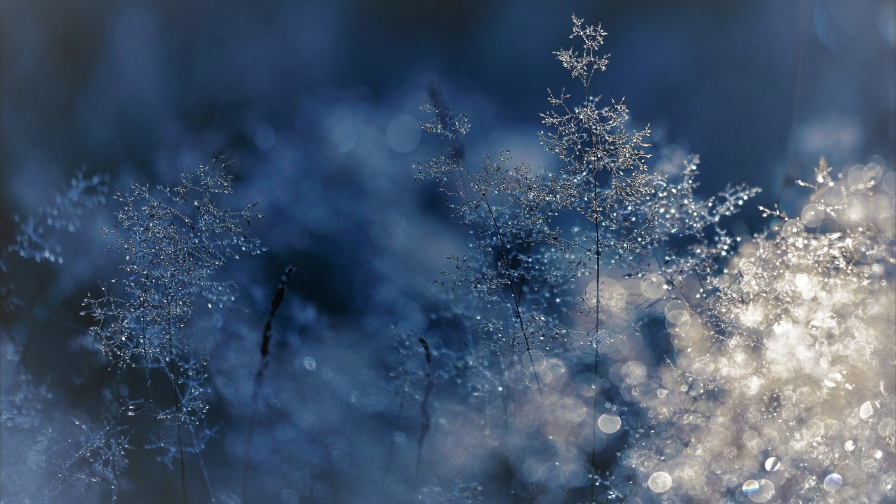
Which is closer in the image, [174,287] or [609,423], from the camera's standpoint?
[609,423]

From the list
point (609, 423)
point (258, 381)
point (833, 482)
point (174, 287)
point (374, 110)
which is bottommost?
point (833, 482)

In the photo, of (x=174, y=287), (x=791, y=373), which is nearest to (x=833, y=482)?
(x=791, y=373)

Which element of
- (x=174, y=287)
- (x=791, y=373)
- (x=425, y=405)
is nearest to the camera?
(x=791, y=373)

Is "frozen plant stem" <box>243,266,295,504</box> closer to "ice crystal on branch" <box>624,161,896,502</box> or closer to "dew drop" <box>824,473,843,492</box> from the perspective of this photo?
"ice crystal on branch" <box>624,161,896,502</box>

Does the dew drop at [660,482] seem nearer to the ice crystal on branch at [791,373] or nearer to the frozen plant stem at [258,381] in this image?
the ice crystal on branch at [791,373]

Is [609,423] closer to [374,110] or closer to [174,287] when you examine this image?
[374,110]

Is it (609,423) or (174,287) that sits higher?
(174,287)

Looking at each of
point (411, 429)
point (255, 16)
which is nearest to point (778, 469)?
point (411, 429)

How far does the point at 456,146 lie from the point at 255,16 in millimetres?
A: 713

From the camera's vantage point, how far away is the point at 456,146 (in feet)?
3.77

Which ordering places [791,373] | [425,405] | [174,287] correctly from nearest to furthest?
[791,373], [425,405], [174,287]

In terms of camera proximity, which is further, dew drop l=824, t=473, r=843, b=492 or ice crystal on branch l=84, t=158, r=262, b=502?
ice crystal on branch l=84, t=158, r=262, b=502

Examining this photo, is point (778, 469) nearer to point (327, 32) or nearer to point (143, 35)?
point (327, 32)

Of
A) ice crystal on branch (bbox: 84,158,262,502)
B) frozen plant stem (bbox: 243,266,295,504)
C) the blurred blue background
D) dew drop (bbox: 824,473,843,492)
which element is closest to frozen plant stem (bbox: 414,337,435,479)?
the blurred blue background
